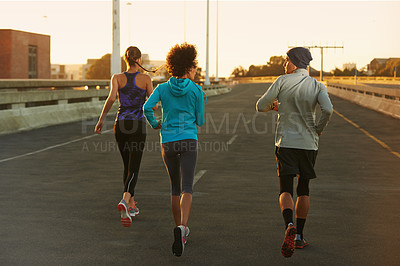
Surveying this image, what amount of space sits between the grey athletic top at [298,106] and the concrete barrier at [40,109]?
13.3 m

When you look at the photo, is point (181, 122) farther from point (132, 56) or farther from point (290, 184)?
point (132, 56)

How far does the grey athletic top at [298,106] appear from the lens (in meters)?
5.97

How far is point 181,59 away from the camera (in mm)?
6133

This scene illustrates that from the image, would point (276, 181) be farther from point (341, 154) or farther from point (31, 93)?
point (31, 93)

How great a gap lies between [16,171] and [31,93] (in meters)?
8.87

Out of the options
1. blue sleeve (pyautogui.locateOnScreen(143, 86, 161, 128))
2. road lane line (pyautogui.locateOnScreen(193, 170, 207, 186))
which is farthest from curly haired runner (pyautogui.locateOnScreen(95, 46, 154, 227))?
road lane line (pyautogui.locateOnScreen(193, 170, 207, 186))

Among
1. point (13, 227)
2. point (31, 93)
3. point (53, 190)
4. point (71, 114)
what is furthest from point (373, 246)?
point (71, 114)

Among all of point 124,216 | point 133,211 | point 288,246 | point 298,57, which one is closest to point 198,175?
point 133,211

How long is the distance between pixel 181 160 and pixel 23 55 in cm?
6144

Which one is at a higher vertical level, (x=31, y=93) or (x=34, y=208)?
(x=31, y=93)

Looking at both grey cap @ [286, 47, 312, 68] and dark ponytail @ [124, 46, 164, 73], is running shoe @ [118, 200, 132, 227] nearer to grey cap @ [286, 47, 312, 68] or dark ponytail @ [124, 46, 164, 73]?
dark ponytail @ [124, 46, 164, 73]

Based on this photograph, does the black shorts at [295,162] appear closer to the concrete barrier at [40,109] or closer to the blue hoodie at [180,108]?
the blue hoodie at [180,108]

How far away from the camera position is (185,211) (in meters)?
6.02

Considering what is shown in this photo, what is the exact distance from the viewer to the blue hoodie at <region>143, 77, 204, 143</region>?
19.6ft
